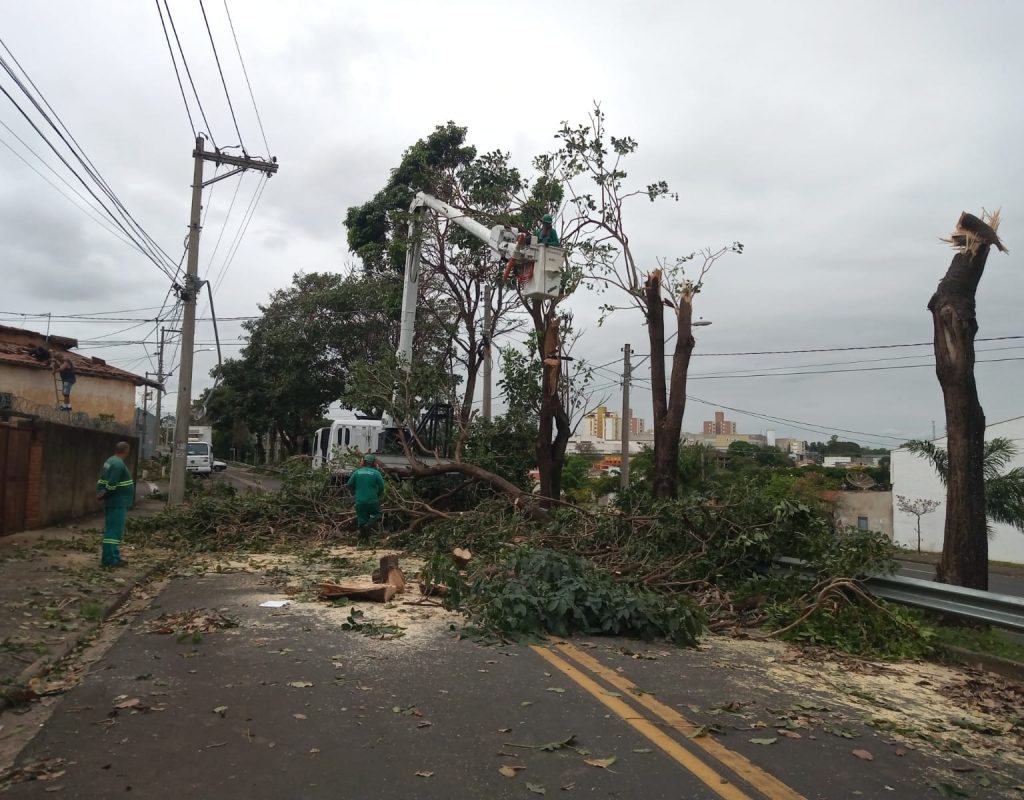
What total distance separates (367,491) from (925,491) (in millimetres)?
39343

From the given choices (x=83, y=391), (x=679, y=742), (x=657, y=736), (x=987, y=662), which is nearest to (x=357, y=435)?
(x=83, y=391)

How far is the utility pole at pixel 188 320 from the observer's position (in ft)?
68.6

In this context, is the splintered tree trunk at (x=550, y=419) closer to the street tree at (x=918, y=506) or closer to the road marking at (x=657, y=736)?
the road marking at (x=657, y=736)

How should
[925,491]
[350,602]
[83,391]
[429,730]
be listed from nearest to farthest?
[429,730] < [350,602] < [83,391] < [925,491]

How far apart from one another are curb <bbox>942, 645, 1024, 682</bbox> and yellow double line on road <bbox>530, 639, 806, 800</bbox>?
3.41m

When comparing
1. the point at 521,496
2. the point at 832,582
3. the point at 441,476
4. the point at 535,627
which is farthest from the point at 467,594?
the point at 441,476

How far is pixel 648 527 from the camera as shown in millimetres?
10820

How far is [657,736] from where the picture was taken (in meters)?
4.89

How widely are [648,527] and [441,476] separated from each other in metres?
7.05

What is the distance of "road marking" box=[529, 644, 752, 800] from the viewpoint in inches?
164

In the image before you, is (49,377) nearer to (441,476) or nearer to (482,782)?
(441,476)

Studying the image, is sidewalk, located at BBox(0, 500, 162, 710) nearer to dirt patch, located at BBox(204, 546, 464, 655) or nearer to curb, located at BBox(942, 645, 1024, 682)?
dirt patch, located at BBox(204, 546, 464, 655)

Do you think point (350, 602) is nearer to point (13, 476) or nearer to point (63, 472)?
point (13, 476)

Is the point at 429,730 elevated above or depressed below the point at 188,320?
below
